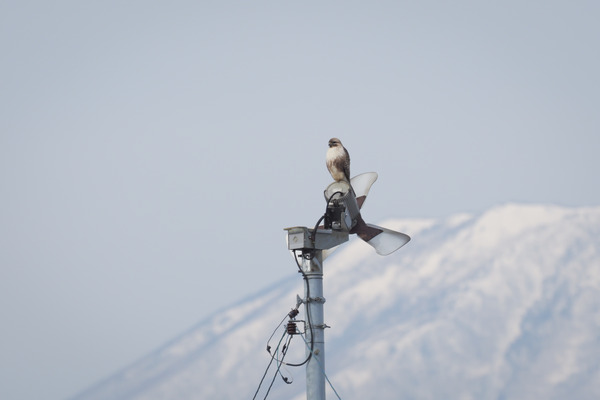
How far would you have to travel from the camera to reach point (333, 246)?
15.6 metres

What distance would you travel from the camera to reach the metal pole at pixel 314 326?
48.7ft

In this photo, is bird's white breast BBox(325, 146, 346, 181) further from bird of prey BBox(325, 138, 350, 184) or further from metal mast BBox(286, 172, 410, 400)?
metal mast BBox(286, 172, 410, 400)

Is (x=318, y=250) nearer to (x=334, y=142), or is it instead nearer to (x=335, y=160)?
(x=335, y=160)

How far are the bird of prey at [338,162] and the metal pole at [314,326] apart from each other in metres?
2.01

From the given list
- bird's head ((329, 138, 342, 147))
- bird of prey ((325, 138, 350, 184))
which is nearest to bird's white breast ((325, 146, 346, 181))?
bird of prey ((325, 138, 350, 184))

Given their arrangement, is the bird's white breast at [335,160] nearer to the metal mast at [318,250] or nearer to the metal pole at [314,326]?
the metal mast at [318,250]

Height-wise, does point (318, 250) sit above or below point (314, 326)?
Result: above

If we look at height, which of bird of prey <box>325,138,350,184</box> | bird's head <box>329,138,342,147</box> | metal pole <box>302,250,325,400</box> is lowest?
metal pole <box>302,250,325,400</box>

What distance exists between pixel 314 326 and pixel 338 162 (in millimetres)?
3569

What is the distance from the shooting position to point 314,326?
14.9 meters

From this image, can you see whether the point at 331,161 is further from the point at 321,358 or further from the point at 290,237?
the point at 321,358

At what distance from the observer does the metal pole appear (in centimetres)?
1485

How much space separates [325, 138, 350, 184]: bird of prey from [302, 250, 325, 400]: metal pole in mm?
2008

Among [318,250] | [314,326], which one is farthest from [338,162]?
[314,326]
